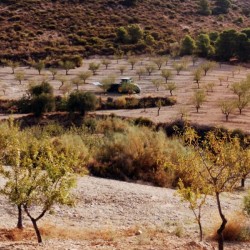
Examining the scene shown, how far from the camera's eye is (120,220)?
16.4 metres

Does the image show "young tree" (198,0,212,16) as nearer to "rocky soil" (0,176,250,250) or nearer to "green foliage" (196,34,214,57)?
"green foliage" (196,34,214,57)

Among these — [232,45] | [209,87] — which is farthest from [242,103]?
[232,45]

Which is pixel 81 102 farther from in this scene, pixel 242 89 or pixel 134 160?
pixel 134 160

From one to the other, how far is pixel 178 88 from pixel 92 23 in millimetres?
40742

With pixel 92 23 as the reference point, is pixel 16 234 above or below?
below

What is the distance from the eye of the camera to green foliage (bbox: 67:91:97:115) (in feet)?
126

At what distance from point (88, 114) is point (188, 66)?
2735 centimetres

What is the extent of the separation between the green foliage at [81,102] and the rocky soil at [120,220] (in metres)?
18.2

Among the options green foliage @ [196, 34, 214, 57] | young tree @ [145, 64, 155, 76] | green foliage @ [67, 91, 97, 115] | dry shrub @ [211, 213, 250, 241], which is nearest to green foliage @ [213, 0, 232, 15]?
green foliage @ [196, 34, 214, 57]

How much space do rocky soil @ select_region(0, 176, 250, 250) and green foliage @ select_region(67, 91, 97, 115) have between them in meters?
18.2

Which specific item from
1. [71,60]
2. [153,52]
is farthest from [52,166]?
[153,52]

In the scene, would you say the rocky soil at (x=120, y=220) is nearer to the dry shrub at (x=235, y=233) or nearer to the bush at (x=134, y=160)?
the dry shrub at (x=235, y=233)

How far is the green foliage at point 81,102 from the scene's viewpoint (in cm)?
3847

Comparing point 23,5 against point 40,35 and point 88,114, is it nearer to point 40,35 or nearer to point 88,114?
point 40,35
